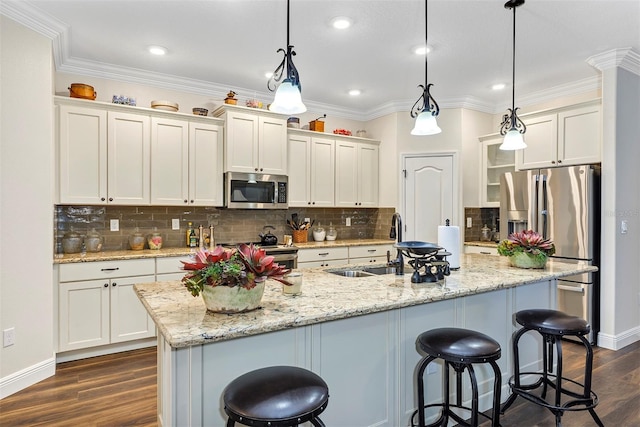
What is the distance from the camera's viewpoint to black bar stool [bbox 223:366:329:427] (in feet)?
4.21

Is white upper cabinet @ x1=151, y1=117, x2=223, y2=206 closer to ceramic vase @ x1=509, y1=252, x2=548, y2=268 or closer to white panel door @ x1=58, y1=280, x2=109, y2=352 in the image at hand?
white panel door @ x1=58, y1=280, x2=109, y2=352

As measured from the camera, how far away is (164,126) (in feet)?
13.0

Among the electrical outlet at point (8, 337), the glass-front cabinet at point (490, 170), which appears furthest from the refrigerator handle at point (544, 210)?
the electrical outlet at point (8, 337)

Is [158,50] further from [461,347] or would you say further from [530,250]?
[530,250]

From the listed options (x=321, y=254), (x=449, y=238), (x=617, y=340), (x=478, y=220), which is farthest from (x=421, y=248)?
(x=478, y=220)

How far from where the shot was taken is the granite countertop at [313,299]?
150 centimetres

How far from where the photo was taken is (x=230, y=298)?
1606 millimetres

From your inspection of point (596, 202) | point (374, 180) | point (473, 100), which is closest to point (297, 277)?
point (596, 202)

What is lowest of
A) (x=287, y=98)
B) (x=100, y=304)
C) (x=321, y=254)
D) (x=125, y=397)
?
(x=125, y=397)

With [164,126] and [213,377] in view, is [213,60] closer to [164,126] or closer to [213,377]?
[164,126]

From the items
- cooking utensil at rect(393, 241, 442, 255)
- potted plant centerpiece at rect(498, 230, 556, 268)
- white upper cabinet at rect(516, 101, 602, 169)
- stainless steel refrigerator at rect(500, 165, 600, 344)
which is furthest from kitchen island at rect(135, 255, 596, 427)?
white upper cabinet at rect(516, 101, 602, 169)

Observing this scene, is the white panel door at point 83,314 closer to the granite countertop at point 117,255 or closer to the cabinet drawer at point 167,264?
the granite countertop at point 117,255

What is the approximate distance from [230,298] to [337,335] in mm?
631

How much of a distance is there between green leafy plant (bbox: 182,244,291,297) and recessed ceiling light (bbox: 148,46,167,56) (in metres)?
2.62
